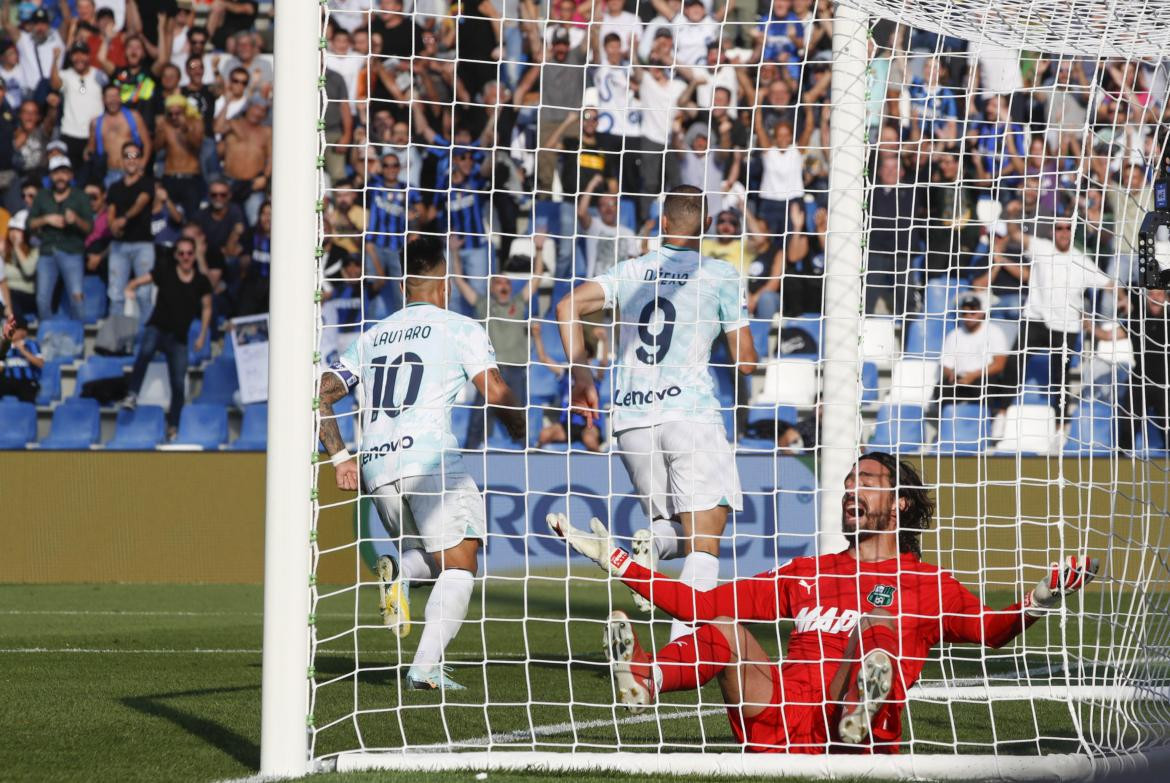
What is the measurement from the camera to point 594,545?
4.46 m

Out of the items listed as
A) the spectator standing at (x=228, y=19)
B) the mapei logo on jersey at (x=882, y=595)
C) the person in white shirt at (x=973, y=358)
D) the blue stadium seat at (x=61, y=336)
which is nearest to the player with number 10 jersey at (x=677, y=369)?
the mapei logo on jersey at (x=882, y=595)

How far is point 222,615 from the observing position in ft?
32.2

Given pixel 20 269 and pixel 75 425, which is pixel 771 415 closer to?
pixel 75 425

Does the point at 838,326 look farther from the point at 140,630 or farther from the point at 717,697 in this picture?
the point at 140,630

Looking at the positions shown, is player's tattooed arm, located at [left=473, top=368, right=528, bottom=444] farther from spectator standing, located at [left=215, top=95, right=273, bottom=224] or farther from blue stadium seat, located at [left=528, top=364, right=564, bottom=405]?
spectator standing, located at [left=215, top=95, right=273, bottom=224]

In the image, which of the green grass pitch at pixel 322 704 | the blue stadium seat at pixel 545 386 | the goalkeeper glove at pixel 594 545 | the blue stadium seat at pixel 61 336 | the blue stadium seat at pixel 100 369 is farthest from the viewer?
the blue stadium seat at pixel 61 336

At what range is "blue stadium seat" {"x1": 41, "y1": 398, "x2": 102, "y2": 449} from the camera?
42.3ft

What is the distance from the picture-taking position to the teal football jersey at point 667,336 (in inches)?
271

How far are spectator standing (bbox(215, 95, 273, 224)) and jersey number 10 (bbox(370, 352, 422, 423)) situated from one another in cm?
783

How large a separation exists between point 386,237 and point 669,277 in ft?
20.9

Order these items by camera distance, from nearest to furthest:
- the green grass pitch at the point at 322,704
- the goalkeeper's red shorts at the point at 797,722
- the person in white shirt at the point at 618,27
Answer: the goalkeeper's red shorts at the point at 797,722 < the green grass pitch at the point at 322,704 < the person in white shirt at the point at 618,27

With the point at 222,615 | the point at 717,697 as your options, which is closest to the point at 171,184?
the point at 222,615

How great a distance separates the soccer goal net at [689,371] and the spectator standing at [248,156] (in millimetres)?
934

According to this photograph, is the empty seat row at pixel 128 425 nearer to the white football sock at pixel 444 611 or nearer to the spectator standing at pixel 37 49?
the spectator standing at pixel 37 49
